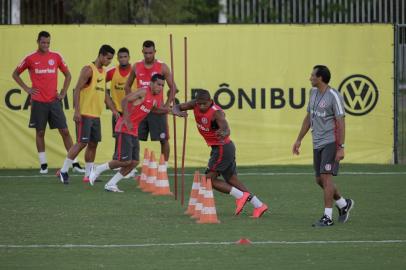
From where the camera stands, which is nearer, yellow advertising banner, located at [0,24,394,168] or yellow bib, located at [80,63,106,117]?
yellow bib, located at [80,63,106,117]

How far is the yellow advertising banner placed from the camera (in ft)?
68.7

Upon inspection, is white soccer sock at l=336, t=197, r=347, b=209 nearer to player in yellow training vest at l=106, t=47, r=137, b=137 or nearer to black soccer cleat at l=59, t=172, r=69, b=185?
black soccer cleat at l=59, t=172, r=69, b=185

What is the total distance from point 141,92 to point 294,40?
522cm

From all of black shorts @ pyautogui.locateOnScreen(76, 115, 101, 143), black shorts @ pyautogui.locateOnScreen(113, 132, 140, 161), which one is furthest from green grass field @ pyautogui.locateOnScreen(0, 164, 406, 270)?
black shorts @ pyautogui.locateOnScreen(76, 115, 101, 143)

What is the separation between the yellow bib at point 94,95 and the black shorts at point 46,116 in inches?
30.0

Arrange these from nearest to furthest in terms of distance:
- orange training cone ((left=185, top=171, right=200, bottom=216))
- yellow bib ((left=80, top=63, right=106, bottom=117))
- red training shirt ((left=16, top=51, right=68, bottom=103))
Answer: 1. orange training cone ((left=185, top=171, right=200, bottom=216))
2. yellow bib ((left=80, top=63, right=106, bottom=117))
3. red training shirt ((left=16, top=51, right=68, bottom=103))

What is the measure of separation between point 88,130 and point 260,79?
3.96 meters

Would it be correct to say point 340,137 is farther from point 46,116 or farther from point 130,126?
point 46,116

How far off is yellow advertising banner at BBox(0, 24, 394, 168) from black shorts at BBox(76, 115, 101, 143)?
2.03m

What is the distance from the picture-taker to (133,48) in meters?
21.0

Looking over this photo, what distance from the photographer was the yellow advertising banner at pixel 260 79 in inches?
825

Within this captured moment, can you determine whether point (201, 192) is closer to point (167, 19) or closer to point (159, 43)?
point (159, 43)

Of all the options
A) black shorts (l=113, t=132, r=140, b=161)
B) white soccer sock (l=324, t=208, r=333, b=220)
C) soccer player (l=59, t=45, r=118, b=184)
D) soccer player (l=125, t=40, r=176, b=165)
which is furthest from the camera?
soccer player (l=59, t=45, r=118, b=184)

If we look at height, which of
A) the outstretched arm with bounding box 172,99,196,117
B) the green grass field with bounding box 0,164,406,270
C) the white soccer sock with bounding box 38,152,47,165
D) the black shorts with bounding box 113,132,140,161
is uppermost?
the outstretched arm with bounding box 172,99,196,117
